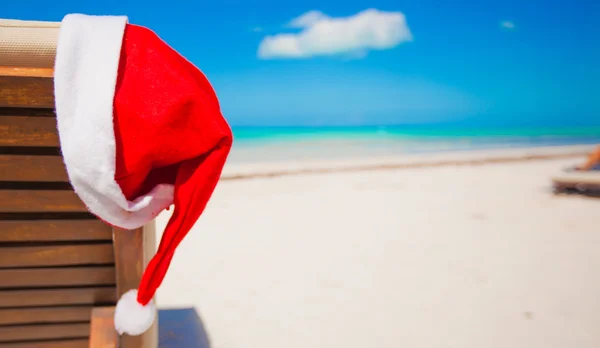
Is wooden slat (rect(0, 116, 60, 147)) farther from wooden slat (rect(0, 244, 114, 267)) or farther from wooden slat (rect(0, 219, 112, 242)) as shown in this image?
wooden slat (rect(0, 244, 114, 267))

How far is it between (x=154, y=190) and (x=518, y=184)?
8.62 metres

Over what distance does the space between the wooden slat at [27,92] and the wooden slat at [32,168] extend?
0.61ft

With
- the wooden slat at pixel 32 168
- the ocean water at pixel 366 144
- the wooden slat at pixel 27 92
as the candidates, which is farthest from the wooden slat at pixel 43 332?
the ocean water at pixel 366 144

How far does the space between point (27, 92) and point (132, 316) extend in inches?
30.8

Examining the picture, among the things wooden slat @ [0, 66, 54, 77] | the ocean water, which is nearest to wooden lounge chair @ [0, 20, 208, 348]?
wooden slat @ [0, 66, 54, 77]

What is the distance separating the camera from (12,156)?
50.1 inches

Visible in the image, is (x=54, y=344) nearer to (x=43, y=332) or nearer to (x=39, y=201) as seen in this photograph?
(x=43, y=332)

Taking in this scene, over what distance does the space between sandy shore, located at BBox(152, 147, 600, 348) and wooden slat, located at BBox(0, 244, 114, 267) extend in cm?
140

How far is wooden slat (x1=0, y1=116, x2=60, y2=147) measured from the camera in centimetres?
121

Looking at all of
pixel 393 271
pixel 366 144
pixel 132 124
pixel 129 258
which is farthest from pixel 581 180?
pixel 366 144

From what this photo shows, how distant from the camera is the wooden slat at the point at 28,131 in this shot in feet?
3.98

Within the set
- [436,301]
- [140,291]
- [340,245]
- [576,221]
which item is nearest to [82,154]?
[140,291]

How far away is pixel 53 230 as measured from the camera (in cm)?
143

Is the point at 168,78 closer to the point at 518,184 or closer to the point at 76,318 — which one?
the point at 76,318
